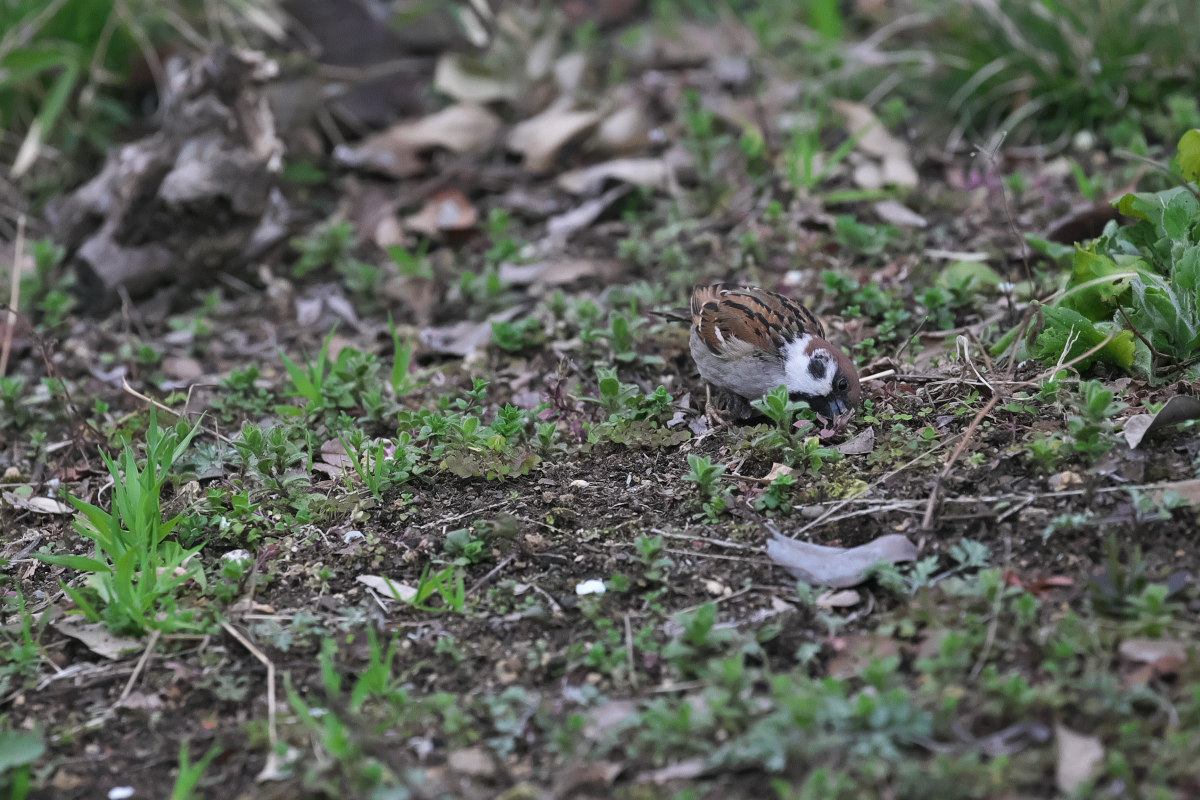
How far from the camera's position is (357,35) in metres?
7.73

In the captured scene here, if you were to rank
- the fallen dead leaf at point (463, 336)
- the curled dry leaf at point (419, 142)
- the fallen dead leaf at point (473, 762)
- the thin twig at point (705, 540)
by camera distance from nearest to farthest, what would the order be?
1. the fallen dead leaf at point (473, 762)
2. the thin twig at point (705, 540)
3. the fallen dead leaf at point (463, 336)
4. the curled dry leaf at point (419, 142)

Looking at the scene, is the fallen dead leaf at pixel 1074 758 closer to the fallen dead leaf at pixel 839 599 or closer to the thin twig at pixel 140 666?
the fallen dead leaf at pixel 839 599

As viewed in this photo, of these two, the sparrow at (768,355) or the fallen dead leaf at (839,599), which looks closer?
the fallen dead leaf at (839,599)

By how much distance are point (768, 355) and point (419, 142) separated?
11.9ft

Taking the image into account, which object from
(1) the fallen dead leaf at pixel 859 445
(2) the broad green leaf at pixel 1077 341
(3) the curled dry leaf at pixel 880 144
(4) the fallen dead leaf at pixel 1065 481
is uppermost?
(3) the curled dry leaf at pixel 880 144

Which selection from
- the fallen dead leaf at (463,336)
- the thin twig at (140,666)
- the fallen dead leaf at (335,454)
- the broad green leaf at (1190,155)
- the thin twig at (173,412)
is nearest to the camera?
the thin twig at (140,666)

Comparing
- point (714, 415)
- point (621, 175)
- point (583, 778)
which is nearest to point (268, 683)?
point (583, 778)

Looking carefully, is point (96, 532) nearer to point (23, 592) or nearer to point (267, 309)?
point (23, 592)

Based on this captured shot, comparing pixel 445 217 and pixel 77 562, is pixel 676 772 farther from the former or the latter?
pixel 445 217

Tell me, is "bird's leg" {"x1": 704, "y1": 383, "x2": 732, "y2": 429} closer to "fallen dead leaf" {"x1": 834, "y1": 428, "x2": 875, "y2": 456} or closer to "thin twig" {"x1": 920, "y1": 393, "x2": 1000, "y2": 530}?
"fallen dead leaf" {"x1": 834, "y1": 428, "x2": 875, "y2": 456}

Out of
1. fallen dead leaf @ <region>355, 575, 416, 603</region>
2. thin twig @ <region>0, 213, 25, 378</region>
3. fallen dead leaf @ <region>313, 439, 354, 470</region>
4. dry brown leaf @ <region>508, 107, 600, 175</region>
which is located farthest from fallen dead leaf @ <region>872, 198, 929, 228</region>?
thin twig @ <region>0, 213, 25, 378</region>

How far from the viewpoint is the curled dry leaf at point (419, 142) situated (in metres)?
7.13

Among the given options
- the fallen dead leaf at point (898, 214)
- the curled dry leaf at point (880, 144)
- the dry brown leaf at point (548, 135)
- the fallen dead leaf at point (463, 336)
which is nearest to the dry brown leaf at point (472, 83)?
the dry brown leaf at point (548, 135)

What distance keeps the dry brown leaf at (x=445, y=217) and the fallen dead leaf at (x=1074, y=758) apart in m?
4.60
